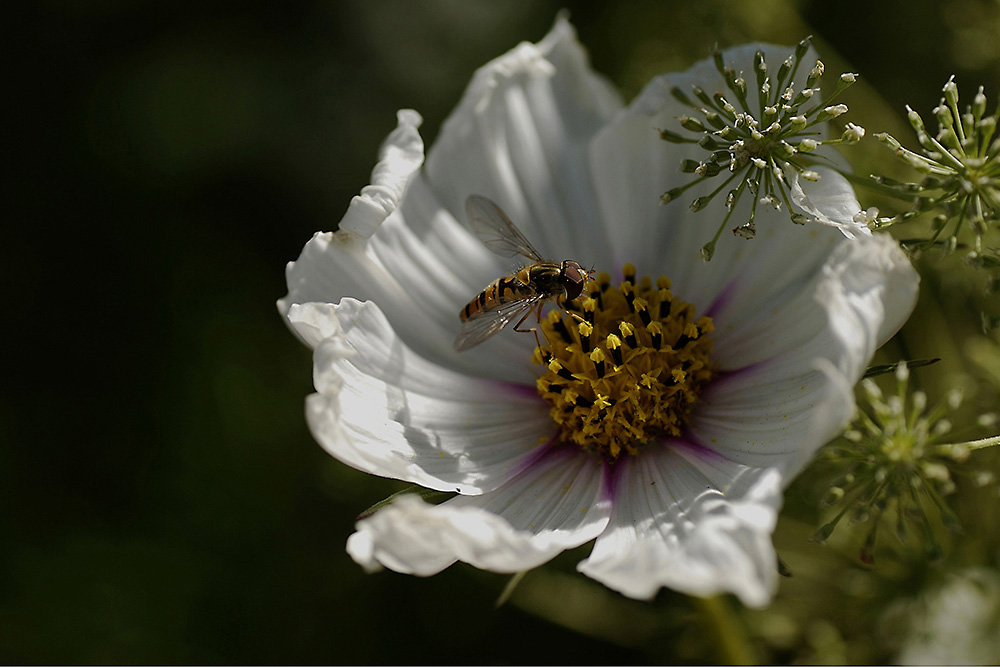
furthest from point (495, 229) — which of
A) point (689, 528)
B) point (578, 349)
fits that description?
point (689, 528)

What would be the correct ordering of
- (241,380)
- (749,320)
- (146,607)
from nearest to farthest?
1. (749,320)
2. (146,607)
3. (241,380)

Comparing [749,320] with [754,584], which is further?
[749,320]

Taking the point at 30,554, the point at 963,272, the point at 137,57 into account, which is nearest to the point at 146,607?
the point at 30,554

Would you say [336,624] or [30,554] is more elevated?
[30,554]

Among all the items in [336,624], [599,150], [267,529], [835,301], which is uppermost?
[599,150]

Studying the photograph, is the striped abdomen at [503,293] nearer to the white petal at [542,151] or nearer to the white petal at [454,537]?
the white petal at [542,151]

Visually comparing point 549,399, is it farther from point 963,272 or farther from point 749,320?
point 963,272
